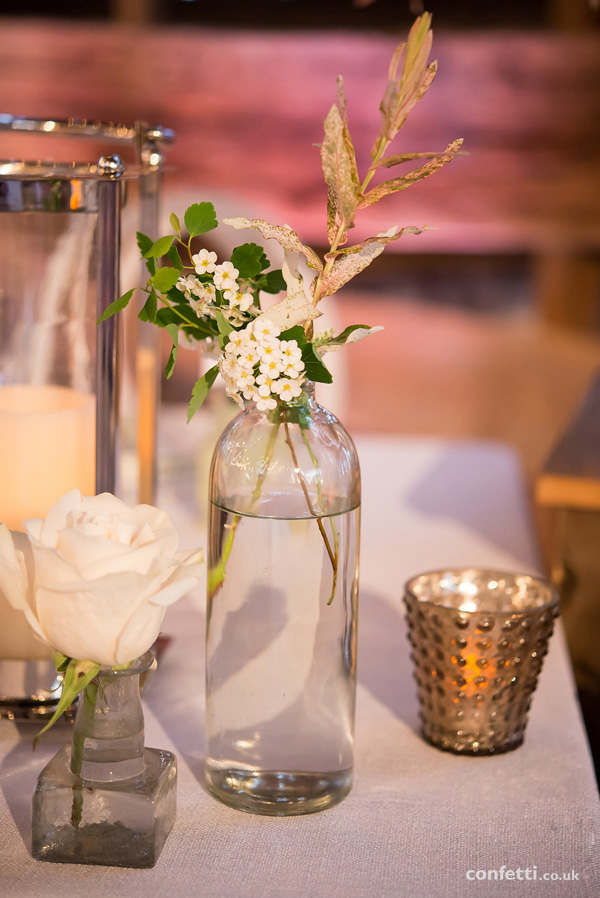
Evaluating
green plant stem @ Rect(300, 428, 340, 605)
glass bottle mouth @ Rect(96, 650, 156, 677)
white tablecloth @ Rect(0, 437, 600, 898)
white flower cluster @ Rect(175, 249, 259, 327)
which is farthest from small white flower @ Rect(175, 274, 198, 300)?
white tablecloth @ Rect(0, 437, 600, 898)

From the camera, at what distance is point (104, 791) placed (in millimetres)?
523

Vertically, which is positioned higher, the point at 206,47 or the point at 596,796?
the point at 206,47

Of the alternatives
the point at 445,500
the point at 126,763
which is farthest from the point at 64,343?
the point at 445,500

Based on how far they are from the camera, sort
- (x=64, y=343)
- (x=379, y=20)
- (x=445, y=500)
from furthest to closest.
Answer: (x=379, y=20), (x=445, y=500), (x=64, y=343)

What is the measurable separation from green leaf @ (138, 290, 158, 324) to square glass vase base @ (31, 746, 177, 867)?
9.6 inches

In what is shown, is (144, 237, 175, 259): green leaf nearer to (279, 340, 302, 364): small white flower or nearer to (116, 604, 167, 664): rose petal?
(279, 340, 302, 364): small white flower

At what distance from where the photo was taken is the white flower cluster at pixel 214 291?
0.55 metres

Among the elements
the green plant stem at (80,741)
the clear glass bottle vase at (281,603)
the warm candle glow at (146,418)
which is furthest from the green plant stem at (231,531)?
the warm candle glow at (146,418)

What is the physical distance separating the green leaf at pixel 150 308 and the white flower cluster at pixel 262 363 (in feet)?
0.16

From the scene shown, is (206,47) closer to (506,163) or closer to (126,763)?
(506,163)

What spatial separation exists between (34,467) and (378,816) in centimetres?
31

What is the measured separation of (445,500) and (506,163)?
1.58 meters

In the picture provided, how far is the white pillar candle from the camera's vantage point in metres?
0.66

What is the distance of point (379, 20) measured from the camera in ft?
9.44
